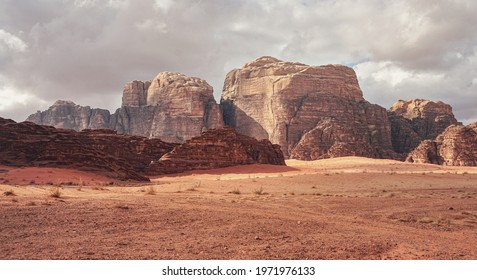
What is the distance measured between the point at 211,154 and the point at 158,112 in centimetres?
5458

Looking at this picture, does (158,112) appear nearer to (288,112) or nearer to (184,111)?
(184,111)

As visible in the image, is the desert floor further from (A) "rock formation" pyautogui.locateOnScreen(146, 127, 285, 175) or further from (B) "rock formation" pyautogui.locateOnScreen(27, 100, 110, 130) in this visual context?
(B) "rock formation" pyautogui.locateOnScreen(27, 100, 110, 130)

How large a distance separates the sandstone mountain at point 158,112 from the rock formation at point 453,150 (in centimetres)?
4354

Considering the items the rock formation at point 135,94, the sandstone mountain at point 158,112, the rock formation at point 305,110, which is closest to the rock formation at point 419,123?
the rock formation at point 305,110

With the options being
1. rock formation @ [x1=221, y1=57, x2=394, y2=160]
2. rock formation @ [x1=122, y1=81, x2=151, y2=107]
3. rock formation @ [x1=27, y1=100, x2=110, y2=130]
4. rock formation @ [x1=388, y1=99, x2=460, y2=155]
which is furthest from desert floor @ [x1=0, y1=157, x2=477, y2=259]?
rock formation @ [x1=27, y1=100, x2=110, y2=130]

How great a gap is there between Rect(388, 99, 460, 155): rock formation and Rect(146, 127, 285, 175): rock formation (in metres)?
46.6

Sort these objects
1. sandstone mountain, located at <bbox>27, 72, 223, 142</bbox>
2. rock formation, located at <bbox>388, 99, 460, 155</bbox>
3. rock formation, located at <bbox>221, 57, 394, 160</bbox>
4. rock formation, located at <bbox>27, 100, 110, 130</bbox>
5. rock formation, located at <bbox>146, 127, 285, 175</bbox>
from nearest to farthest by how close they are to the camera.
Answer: rock formation, located at <bbox>146, 127, 285, 175</bbox>, rock formation, located at <bbox>221, 57, 394, 160</bbox>, rock formation, located at <bbox>388, 99, 460, 155</bbox>, sandstone mountain, located at <bbox>27, 72, 223, 142</bbox>, rock formation, located at <bbox>27, 100, 110, 130</bbox>

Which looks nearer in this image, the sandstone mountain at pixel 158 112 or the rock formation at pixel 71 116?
the sandstone mountain at pixel 158 112

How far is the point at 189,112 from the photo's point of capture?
90625mm

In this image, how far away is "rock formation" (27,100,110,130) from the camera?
366ft

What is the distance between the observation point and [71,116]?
119000mm

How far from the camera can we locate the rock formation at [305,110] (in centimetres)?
7406

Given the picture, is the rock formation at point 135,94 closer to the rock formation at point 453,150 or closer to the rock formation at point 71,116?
the rock formation at point 71,116
